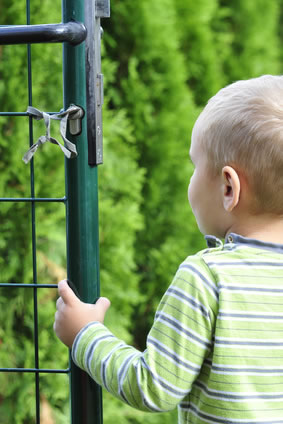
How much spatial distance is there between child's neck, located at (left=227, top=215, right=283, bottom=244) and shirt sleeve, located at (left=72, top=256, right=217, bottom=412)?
5.1 inches

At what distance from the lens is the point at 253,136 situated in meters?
1.17

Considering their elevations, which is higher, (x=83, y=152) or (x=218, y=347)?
(x=83, y=152)

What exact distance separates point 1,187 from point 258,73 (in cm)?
310

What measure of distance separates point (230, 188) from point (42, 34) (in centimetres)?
47

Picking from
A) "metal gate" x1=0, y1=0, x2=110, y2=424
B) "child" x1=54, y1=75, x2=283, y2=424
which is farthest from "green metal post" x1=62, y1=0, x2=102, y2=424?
"child" x1=54, y1=75, x2=283, y2=424

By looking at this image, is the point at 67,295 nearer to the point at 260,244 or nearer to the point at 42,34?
the point at 260,244

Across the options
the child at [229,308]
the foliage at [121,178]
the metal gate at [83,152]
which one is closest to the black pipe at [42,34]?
the metal gate at [83,152]

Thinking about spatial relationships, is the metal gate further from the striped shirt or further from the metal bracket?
the striped shirt

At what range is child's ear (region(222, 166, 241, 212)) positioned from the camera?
46.8 inches

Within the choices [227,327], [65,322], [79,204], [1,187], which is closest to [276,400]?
[227,327]

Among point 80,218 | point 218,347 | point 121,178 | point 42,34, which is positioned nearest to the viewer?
point 218,347

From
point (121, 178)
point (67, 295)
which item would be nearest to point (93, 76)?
point (67, 295)

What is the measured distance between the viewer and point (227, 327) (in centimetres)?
114

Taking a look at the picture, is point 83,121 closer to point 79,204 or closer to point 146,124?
point 79,204
